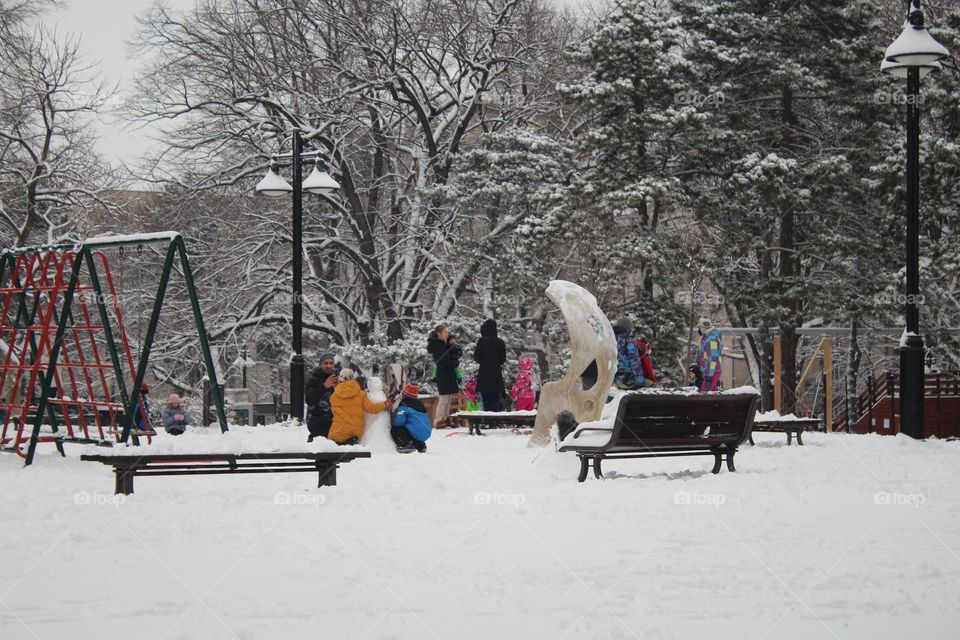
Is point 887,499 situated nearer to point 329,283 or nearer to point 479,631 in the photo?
point 479,631

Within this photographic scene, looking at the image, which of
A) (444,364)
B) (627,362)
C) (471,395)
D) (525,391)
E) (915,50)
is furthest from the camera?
(471,395)

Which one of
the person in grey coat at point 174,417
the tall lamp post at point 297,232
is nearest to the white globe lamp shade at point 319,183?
the tall lamp post at point 297,232

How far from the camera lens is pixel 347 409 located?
15953mm

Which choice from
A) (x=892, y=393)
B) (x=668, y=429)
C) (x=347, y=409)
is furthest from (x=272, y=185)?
(x=892, y=393)

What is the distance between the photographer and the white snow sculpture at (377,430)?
16234mm

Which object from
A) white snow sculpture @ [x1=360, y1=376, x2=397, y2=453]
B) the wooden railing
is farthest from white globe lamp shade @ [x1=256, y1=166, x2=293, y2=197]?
the wooden railing

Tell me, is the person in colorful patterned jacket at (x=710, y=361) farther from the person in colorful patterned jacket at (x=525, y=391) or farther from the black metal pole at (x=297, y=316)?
the black metal pole at (x=297, y=316)

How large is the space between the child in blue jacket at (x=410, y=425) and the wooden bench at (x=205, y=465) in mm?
3973

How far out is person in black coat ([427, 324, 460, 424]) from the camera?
822 inches

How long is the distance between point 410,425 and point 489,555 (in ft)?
27.1

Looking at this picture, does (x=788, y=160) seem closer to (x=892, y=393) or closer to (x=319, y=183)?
(x=892, y=393)

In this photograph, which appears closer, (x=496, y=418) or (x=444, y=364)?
(x=496, y=418)

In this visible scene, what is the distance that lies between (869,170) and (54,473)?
917 inches

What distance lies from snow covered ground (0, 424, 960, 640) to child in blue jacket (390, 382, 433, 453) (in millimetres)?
3054
